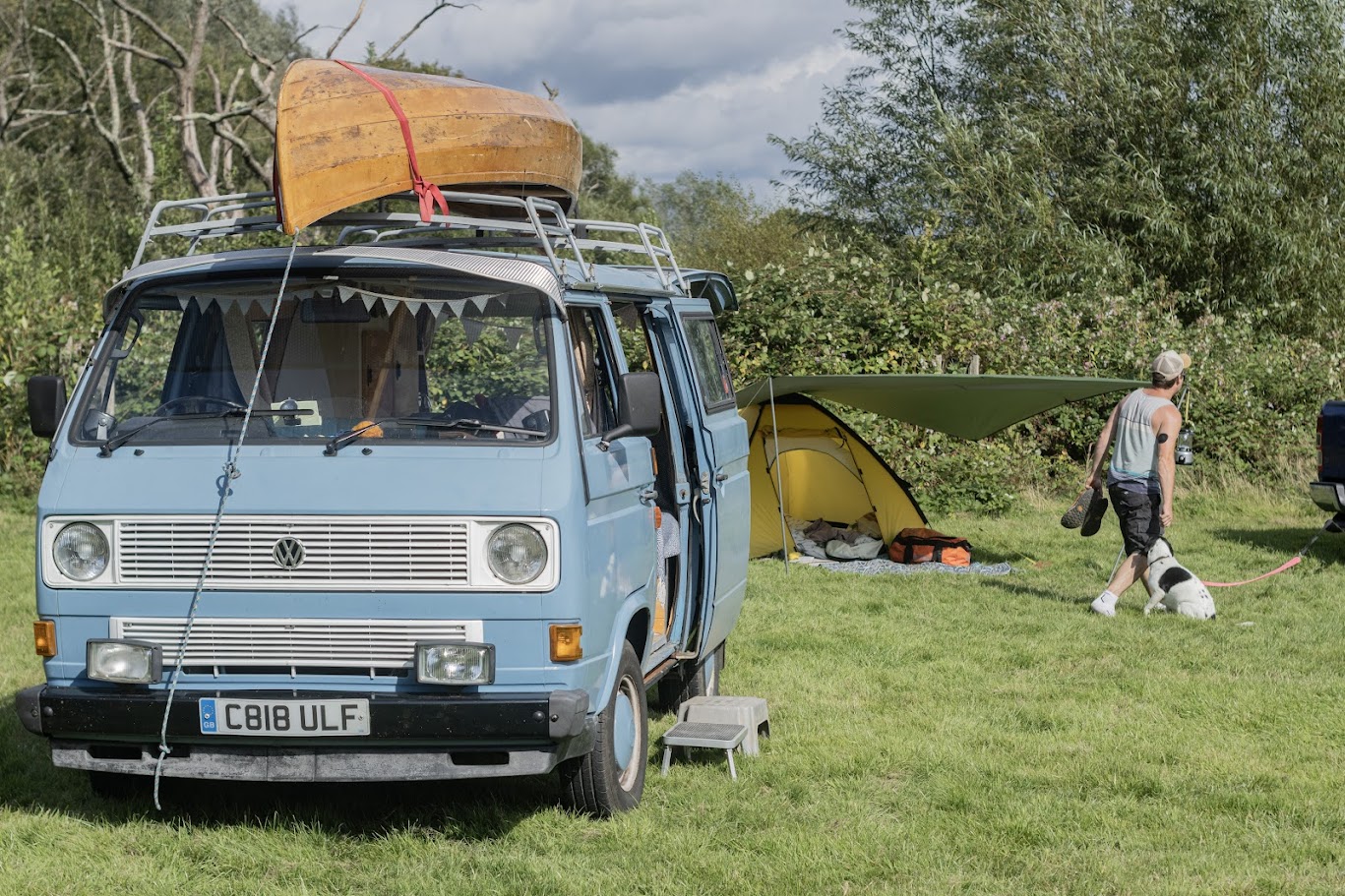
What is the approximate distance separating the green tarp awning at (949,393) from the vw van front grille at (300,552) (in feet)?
24.8

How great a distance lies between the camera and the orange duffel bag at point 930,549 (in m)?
13.4

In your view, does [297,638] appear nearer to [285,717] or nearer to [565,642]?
[285,717]

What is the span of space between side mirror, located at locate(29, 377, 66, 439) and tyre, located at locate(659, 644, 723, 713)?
3.16 m

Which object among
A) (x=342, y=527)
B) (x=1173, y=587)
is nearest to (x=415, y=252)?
(x=342, y=527)

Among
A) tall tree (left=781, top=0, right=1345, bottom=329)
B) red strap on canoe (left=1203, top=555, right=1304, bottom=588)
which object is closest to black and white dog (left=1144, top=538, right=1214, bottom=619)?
red strap on canoe (left=1203, top=555, right=1304, bottom=588)

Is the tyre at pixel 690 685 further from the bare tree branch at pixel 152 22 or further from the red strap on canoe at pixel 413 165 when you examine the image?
the bare tree branch at pixel 152 22

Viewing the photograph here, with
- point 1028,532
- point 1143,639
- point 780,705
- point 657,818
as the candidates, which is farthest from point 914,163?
point 657,818

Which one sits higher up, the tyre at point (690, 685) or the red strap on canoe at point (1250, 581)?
the tyre at point (690, 685)

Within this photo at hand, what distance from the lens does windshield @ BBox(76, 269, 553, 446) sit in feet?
17.9

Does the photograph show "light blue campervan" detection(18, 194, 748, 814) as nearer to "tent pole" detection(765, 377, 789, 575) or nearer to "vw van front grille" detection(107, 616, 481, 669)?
"vw van front grille" detection(107, 616, 481, 669)

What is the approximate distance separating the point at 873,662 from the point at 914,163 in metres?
18.6

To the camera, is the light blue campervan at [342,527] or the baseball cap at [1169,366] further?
the baseball cap at [1169,366]

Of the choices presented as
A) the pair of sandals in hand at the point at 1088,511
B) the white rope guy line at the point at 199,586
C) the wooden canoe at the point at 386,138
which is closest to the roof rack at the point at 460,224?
the wooden canoe at the point at 386,138

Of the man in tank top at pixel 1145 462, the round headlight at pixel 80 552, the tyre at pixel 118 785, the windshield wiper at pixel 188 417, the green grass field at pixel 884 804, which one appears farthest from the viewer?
the man in tank top at pixel 1145 462
